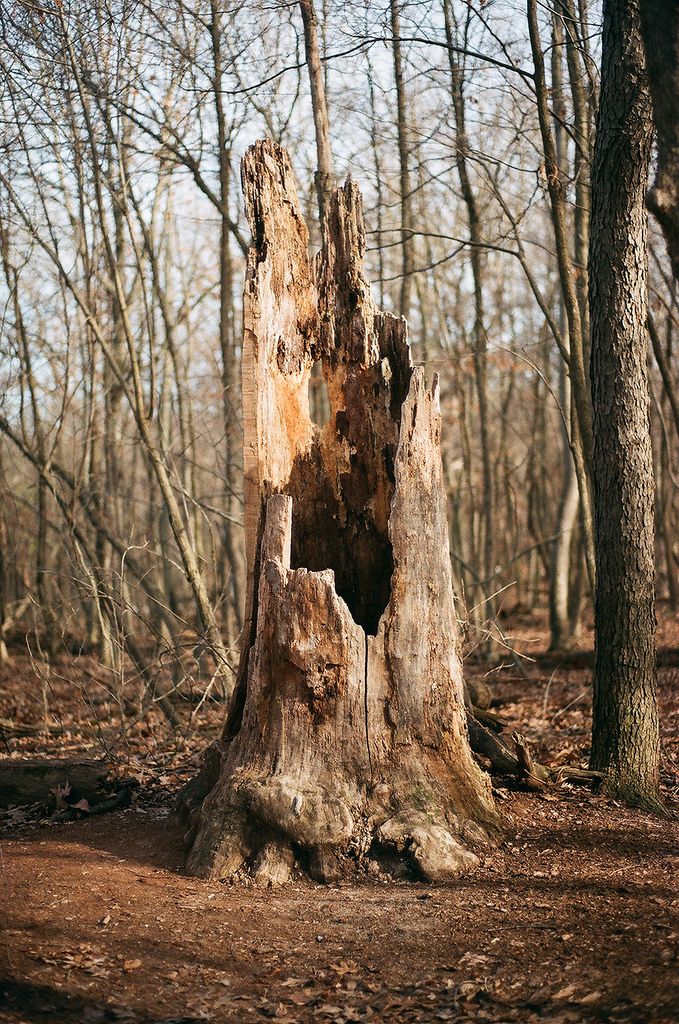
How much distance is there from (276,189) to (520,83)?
603 cm

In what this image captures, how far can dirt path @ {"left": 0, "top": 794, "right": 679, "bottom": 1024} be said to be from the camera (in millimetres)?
3674

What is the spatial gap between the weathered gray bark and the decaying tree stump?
2389 mm

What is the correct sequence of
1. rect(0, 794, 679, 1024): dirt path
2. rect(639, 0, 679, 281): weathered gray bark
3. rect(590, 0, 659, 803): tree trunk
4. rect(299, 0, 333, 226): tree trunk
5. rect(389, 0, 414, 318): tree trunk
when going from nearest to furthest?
rect(639, 0, 679, 281): weathered gray bark
rect(0, 794, 679, 1024): dirt path
rect(590, 0, 659, 803): tree trunk
rect(299, 0, 333, 226): tree trunk
rect(389, 0, 414, 318): tree trunk

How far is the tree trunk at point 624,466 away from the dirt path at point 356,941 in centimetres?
72

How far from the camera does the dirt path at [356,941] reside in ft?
12.1

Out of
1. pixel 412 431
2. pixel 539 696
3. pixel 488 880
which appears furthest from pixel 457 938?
pixel 539 696

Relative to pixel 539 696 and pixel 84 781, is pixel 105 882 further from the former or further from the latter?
pixel 539 696

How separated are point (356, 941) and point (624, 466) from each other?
326 centimetres

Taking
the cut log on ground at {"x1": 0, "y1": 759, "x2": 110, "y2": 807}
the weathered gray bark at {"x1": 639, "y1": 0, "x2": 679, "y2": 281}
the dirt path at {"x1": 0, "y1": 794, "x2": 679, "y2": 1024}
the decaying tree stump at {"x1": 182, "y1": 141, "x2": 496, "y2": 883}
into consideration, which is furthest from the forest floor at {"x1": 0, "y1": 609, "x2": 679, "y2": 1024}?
the weathered gray bark at {"x1": 639, "y1": 0, "x2": 679, "y2": 281}

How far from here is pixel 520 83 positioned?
1065cm

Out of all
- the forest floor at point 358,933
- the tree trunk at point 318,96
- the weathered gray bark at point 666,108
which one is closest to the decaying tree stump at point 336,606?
the forest floor at point 358,933

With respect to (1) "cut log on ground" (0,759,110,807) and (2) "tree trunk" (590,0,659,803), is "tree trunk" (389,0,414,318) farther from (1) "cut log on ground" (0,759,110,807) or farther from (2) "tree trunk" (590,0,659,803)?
(1) "cut log on ground" (0,759,110,807)

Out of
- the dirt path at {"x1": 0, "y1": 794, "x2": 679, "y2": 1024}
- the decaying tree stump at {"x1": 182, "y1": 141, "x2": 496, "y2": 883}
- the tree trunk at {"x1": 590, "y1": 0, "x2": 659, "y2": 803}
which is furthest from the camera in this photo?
the tree trunk at {"x1": 590, "y1": 0, "x2": 659, "y2": 803}

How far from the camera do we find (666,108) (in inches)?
130
